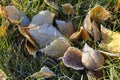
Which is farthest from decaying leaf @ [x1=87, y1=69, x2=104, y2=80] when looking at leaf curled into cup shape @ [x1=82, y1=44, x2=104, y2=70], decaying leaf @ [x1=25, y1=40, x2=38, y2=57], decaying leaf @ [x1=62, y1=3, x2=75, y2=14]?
decaying leaf @ [x1=62, y1=3, x2=75, y2=14]

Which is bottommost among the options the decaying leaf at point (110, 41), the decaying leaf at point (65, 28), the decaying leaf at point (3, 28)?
the decaying leaf at point (110, 41)

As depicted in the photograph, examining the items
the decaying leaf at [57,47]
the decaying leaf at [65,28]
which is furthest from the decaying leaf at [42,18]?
the decaying leaf at [57,47]

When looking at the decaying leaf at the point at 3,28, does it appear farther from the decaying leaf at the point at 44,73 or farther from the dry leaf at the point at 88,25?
the dry leaf at the point at 88,25

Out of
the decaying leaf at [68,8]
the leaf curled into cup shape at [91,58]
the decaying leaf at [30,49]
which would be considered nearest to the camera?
the leaf curled into cup shape at [91,58]

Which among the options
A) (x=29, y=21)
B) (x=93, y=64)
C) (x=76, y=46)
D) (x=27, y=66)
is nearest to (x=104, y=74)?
(x=93, y=64)

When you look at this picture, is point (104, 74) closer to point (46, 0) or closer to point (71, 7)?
point (71, 7)

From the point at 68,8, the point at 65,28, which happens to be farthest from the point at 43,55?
the point at 68,8

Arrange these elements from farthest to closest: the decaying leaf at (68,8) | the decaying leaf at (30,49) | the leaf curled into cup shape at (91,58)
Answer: the decaying leaf at (68,8) < the decaying leaf at (30,49) < the leaf curled into cup shape at (91,58)
